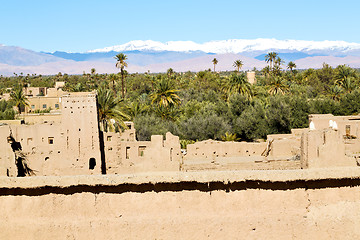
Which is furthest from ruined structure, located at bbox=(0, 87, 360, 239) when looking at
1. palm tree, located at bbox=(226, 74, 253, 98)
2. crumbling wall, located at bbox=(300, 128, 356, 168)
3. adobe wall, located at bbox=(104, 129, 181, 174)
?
palm tree, located at bbox=(226, 74, 253, 98)

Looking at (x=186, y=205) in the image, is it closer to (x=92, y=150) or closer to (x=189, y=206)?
(x=189, y=206)

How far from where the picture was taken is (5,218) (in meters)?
5.46

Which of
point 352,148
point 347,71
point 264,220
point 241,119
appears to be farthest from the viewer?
point 347,71

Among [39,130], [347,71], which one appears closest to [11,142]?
[39,130]

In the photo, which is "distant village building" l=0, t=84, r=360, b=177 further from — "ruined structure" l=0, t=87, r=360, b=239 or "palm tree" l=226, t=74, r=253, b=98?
"palm tree" l=226, t=74, r=253, b=98

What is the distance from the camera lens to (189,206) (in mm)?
5348

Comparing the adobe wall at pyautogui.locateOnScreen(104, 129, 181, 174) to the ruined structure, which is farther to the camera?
the adobe wall at pyautogui.locateOnScreen(104, 129, 181, 174)

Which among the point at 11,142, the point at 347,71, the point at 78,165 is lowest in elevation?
the point at 78,165

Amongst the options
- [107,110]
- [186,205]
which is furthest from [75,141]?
[186,205]

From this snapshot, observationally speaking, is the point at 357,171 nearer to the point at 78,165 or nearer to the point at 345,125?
the point at 78,165

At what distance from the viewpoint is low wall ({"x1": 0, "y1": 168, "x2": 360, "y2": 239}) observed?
209 inches

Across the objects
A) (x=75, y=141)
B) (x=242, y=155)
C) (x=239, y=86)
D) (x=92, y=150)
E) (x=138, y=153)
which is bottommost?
(x=242, y=155)

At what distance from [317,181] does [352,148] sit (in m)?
12.9

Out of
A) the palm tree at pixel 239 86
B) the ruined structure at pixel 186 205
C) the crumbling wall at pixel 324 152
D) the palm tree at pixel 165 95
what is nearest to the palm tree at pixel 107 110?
the palm tree at pixel 165 95
